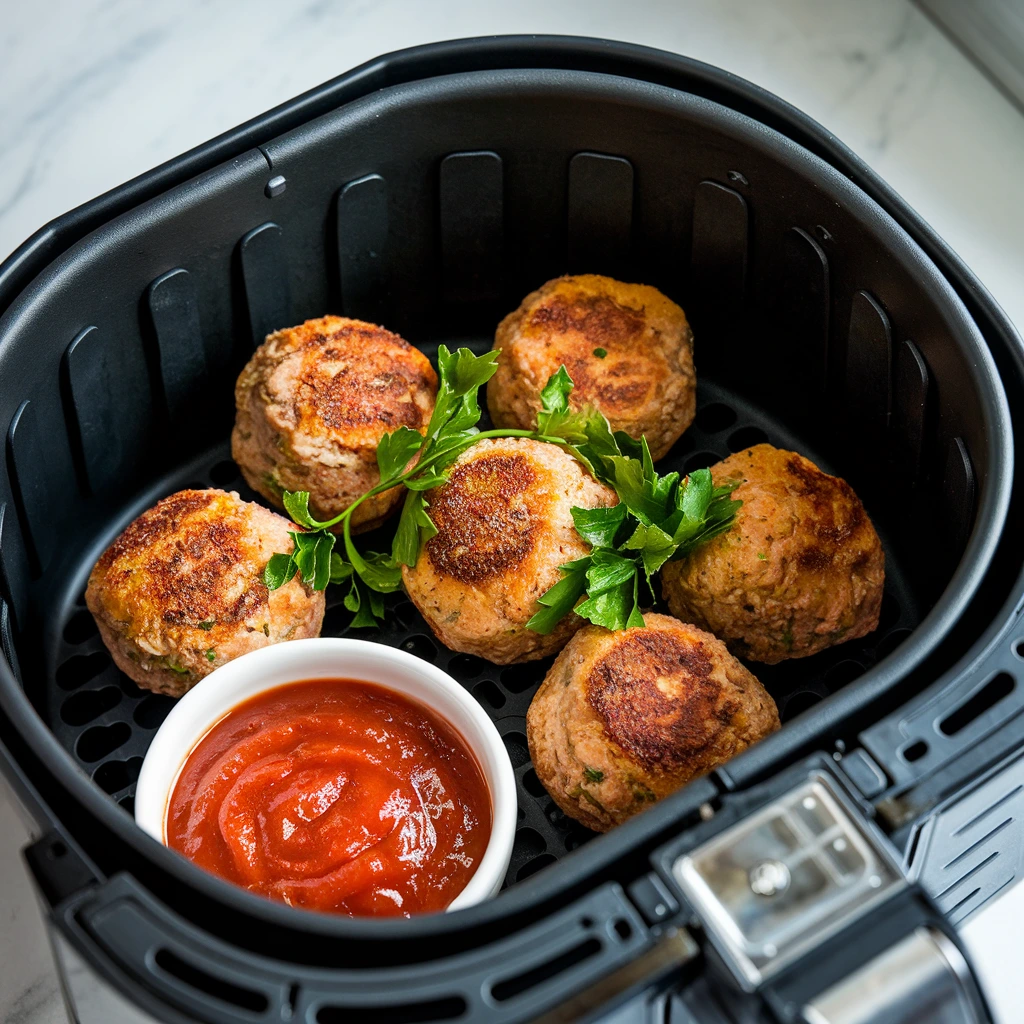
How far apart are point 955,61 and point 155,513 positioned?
4.91 ft

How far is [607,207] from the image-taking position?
6.16ft

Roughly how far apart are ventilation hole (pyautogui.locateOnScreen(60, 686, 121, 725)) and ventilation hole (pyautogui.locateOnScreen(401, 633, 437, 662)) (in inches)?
13.7

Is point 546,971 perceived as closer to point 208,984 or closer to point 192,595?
point 208,984

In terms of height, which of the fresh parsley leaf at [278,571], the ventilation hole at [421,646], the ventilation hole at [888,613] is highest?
the ventilation hole at [888,613]

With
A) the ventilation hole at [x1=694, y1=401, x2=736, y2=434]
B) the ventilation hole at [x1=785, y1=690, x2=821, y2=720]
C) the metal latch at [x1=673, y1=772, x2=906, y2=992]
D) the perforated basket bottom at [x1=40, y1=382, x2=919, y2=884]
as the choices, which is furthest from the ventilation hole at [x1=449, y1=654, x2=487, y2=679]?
the metal latch at [x1=673, y1=772, x2=906, y2=992]

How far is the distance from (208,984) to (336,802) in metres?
0.33

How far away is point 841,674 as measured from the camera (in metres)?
1.69

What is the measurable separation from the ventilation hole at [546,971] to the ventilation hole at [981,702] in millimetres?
375

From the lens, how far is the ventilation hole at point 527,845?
5.19ft

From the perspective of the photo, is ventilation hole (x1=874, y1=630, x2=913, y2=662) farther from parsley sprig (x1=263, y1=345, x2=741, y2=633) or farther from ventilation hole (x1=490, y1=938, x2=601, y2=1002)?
ventilation hole (x1=490, y1=938, x2=601, y2=1002)

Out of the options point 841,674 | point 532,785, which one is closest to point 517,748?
point 532,785

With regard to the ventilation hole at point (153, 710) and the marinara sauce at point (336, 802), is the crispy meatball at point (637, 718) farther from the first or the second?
the ventilation hole at point (153, 710)

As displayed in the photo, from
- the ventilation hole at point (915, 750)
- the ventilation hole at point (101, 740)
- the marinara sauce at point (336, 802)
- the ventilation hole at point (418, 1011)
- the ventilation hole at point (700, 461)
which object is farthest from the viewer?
the ventilation hole at point (700, 461)

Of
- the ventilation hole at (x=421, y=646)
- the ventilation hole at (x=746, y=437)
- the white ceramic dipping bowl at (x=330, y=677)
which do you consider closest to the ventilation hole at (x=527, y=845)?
the white ceramic dipping bowl at (x=330, y=677)
